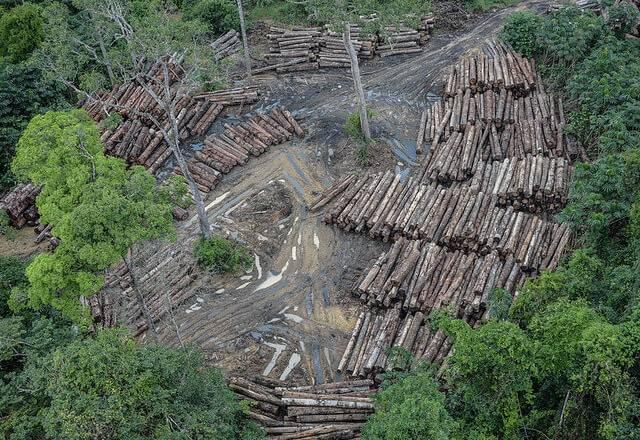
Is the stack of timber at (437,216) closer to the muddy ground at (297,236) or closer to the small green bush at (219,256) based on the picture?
the muddy ground at (297,236)

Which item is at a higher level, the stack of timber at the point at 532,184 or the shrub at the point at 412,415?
the stack of timber at the point at 532,184

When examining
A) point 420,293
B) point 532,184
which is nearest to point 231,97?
point 420,293

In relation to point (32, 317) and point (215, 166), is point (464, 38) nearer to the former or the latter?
point (215, 166)

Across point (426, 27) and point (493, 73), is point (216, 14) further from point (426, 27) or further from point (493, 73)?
point (493, 73)

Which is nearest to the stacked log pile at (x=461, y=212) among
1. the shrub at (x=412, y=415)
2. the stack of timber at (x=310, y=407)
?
the stack of timber at (x=310, y=407)

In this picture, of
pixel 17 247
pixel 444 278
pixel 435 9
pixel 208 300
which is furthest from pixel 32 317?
pixel 435 9

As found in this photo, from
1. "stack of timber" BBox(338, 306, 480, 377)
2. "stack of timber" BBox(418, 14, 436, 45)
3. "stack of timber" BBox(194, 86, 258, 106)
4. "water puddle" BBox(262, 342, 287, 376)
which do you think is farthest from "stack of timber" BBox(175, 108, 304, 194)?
"stack of timber" BBox(338, 306, 480, 377)

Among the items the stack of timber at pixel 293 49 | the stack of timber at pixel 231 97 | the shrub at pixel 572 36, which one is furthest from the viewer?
the stack of timber at pixel 293 49
